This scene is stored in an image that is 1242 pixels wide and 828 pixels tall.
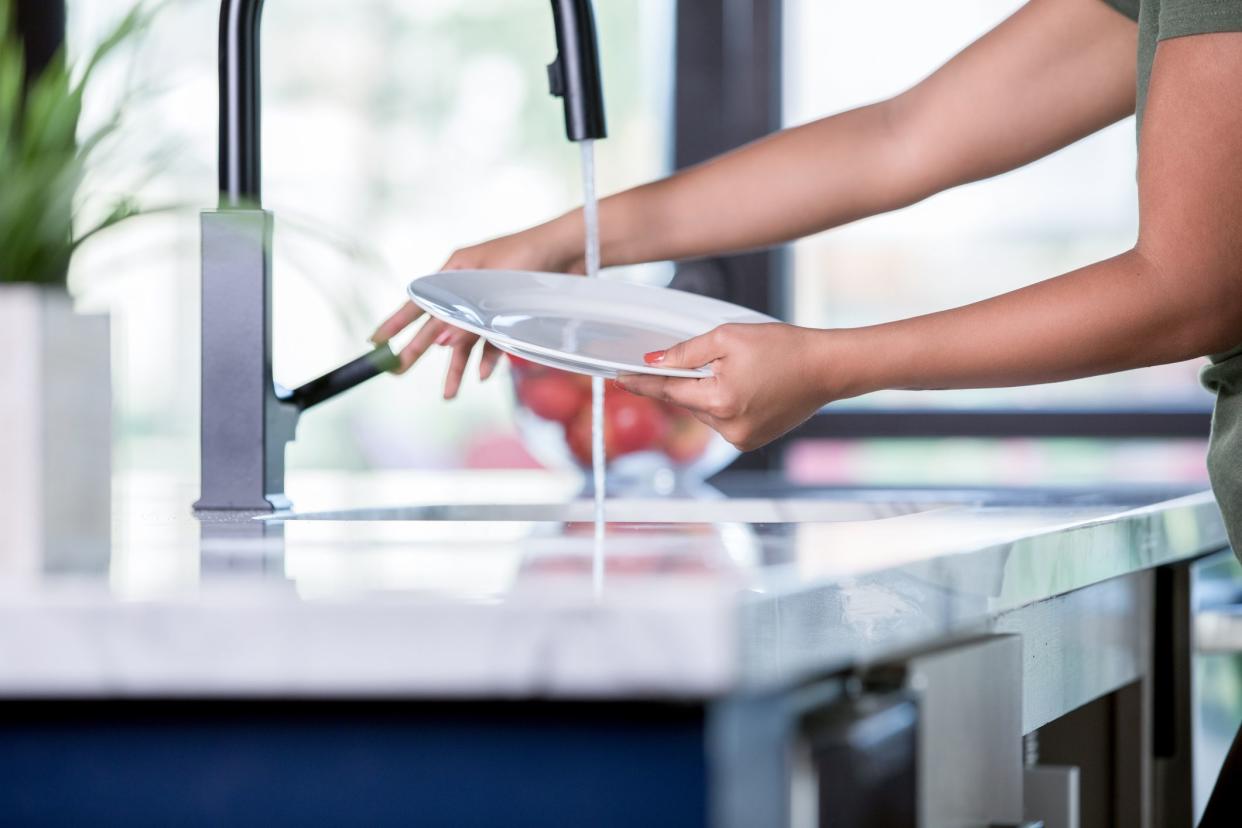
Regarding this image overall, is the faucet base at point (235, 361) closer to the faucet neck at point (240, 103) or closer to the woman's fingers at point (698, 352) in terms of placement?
the faucet neck at point (240, 103)

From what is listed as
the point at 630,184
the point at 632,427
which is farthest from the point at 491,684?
the point at 630,184

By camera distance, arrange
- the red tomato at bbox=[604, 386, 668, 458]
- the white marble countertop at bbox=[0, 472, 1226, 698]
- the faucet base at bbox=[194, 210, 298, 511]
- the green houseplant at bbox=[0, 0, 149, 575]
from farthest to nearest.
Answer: the red tomato at bbox=[604, 386, 668, 458] < the faucet base at bbox=[194, 210, 298, 511] < the green houseplant at bbox=[0, 0, 149, 575] < the white marble countertop at bbox=[0, 472, 1226, 698]

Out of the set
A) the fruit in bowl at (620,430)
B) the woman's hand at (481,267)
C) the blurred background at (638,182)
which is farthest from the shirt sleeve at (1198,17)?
the blurred background at (638,182)

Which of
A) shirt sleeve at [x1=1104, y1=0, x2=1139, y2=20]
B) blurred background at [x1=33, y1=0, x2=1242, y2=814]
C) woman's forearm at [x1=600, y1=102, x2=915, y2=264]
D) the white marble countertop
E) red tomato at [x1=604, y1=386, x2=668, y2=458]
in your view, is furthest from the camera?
blurred background at [x1=33, y1=0, x2=1242, y2=814]

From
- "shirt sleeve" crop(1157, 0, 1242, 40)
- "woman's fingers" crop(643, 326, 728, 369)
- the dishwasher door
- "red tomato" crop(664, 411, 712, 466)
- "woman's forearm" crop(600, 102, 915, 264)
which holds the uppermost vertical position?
"shirt sleeve" crop(1157, 0, 1242, 40)

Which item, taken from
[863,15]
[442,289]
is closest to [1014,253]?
[863,15]

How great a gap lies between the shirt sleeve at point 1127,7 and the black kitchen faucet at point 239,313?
0.64 meters

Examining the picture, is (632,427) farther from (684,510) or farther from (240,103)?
(240,103)

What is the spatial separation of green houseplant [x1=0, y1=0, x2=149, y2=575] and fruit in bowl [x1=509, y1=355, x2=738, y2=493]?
988mm

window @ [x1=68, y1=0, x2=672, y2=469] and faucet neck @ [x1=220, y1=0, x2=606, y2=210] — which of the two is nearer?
faucet neck @ [x1=220, y1=0, x2=606, y2=210]

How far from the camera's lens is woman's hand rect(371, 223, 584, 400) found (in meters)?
1.24

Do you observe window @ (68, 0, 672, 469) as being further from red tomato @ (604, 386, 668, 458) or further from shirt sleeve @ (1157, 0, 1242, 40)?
shirt sleeve @ (1157, 0, 1242, 40)

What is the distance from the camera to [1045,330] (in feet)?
2.96

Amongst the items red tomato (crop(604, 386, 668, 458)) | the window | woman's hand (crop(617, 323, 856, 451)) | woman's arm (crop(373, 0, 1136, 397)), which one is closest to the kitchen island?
woman's hand (crop(617, 323, 856, 451))
